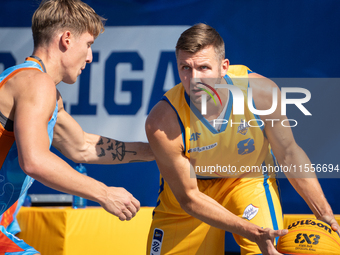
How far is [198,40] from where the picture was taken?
221 centimetres

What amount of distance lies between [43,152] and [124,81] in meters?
2.72

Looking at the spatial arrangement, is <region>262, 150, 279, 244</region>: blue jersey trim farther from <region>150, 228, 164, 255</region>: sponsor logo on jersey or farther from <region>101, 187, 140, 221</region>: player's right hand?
<region>101, 187, 140, 221</region>: player's right hand

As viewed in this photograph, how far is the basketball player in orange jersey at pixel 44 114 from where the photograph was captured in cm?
134

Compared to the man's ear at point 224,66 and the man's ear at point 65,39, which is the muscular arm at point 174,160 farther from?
→ the man's ear at point 65,39

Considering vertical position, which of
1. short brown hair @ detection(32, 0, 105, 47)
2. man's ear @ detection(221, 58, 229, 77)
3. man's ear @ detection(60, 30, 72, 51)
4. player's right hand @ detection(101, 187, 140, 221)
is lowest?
player's right hand @ detection(101, 187, 140, 221)

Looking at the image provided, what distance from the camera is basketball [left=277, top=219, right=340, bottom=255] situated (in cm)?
177

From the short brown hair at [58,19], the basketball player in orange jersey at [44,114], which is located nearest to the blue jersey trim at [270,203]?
the basketball player in orange jersey at [44,114]

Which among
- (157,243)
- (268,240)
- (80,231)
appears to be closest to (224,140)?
(268,240)

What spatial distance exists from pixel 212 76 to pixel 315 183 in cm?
97

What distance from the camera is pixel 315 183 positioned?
90.2 inches

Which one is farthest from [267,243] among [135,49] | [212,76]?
[135,49]

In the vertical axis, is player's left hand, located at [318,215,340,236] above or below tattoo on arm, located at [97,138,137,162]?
below

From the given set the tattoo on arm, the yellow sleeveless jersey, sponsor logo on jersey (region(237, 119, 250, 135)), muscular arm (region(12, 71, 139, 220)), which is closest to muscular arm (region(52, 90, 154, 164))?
the tattoo on arm

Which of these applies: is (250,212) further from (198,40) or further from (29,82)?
(29,82)
